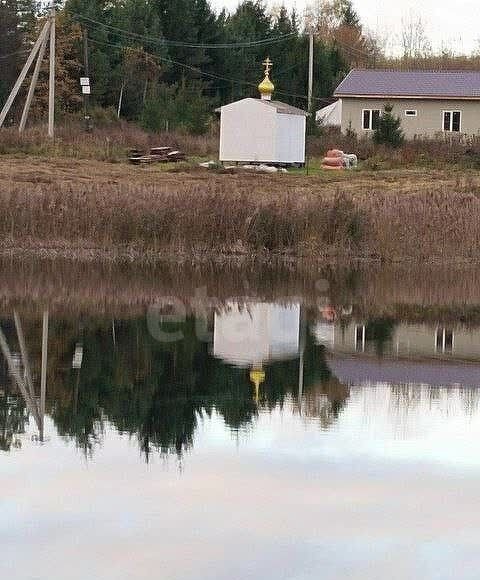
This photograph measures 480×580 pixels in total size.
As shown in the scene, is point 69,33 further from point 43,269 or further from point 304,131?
point 43,269

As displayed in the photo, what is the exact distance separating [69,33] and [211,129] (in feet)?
40.9

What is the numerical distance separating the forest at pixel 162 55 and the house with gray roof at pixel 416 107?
237 inches

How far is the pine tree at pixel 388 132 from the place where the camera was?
5412 centimetres

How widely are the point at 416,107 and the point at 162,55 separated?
15570mm

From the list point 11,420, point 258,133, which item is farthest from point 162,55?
point 11,420

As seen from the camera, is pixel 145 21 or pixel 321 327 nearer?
pixel 321 327

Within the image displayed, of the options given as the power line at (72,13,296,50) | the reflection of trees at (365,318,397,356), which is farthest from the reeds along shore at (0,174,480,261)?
the power line at (72,13,296,50)

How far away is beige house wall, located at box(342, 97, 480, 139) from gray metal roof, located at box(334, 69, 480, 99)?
33cm

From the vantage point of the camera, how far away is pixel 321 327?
19.6 m

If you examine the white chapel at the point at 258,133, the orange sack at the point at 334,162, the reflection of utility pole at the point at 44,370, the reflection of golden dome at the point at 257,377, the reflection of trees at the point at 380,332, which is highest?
the white chapel at the point at 258,133

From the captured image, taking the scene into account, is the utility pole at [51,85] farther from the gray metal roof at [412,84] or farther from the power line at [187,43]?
the power line at [187,43]

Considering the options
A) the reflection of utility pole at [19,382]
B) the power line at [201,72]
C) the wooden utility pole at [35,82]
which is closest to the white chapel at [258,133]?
the wooden utility pole at [35,82]

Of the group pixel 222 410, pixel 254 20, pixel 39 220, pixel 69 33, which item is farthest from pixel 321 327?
pixel 254 20

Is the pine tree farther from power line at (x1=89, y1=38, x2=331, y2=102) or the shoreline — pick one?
the shoreline
